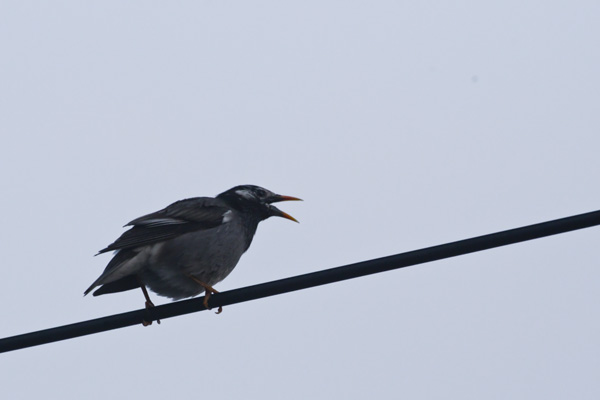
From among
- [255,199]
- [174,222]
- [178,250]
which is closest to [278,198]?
[255,199]

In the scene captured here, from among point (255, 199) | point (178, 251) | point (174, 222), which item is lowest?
point (178, 251)

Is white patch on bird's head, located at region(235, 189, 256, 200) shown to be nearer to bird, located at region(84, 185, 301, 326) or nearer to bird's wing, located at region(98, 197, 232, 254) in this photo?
bird's wing, located at region(98, 197, 232, 254)

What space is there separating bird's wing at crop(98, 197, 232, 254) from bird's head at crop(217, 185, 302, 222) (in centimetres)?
29

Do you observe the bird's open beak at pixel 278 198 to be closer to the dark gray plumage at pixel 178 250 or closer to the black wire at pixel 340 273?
the dark gray plumage at pixel 178 250

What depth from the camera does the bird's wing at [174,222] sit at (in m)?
8.23

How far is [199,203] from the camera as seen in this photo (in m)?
9.19

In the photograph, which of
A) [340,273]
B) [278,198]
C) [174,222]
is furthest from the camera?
[278,198]

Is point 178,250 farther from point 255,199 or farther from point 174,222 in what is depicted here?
point 255,199

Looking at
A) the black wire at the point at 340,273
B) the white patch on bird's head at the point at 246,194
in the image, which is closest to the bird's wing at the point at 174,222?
the white patch on bird's head at the point at 246,194

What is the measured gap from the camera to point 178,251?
8.43m

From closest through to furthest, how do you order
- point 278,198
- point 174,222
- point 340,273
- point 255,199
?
point 340,273 < point 174,222 < point 255,199 < point 278,198

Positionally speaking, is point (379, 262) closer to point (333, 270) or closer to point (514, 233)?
point (333, 270)

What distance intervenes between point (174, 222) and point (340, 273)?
11.3 ft

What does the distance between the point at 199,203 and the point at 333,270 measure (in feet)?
12.6
